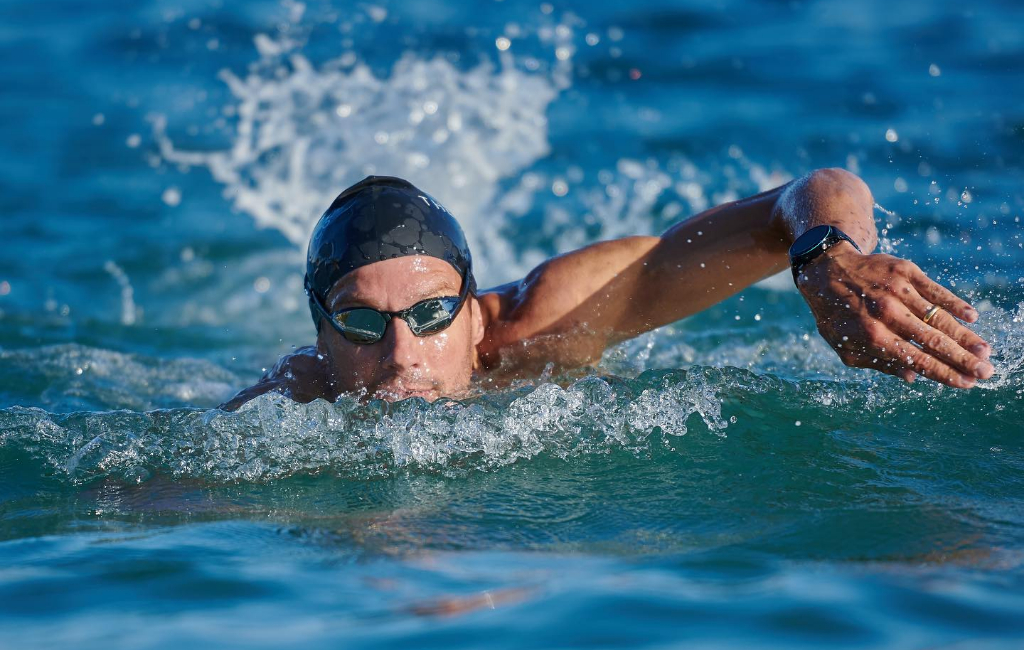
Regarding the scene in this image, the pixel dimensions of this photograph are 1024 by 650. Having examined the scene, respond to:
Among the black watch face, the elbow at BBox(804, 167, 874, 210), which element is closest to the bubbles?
the black watch face

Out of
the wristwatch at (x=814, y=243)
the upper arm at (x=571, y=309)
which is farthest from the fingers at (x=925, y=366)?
the upper arm at (x=571, y=309)

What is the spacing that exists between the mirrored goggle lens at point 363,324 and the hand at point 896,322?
146 cm

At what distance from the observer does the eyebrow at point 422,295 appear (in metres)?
3.71

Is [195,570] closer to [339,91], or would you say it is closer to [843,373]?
[843,373]

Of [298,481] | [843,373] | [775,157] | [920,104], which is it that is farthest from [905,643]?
[920,104]

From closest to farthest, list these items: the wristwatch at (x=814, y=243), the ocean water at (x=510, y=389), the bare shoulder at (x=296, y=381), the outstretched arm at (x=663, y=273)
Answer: the ocean water at (x=510, y=389) < the wristwatch at (x=814, y=243) < the outstretched arm at (x=663, y=273) < the bare shoulder at (x=296, y=381)

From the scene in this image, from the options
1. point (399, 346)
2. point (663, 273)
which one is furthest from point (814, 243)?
point (399, 346)

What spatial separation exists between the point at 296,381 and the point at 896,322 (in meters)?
2.25

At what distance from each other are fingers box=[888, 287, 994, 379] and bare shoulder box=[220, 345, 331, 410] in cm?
210

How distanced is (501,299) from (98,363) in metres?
2.47

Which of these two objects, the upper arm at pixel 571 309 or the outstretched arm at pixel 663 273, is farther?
the upper arm at pixel 571 309

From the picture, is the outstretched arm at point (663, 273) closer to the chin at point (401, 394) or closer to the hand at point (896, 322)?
the hand at point (896, 322)

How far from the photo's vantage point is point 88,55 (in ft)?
30.0

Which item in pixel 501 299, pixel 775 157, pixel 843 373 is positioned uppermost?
pixel 775 157
